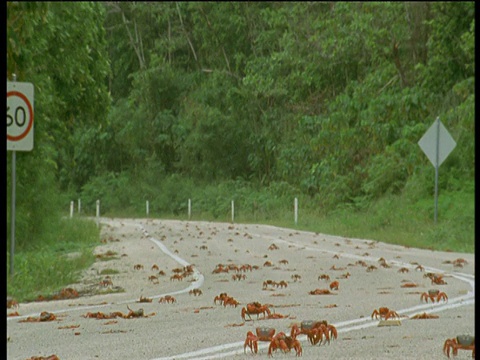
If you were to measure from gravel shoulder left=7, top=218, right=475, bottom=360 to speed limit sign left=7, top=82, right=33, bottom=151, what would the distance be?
2261 millimetres

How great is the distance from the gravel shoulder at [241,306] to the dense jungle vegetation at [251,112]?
355 centimetres

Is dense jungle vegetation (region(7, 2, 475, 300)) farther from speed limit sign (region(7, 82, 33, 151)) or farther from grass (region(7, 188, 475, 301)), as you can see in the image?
speed limit sign (region(7, 82, 33, 151))

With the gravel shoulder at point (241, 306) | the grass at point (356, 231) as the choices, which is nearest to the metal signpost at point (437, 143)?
the grass at point (356, 231)

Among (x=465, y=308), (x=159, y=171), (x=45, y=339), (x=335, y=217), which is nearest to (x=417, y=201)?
(x=335, y=217)

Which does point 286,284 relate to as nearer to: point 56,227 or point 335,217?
point 56,227

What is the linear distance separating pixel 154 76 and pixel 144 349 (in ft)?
211

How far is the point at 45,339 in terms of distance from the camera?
9.01 meters

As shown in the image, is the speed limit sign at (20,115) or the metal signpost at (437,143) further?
the metal signpost at (437,143)

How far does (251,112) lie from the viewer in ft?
216

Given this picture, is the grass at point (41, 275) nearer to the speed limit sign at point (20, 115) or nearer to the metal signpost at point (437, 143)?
the speed limit sign at point (20, 115)

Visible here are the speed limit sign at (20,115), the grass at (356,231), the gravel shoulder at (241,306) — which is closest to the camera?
the gravel shoulder at (241,306)

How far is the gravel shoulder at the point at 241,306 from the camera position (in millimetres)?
7910

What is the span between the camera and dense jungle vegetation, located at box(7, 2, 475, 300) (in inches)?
1041

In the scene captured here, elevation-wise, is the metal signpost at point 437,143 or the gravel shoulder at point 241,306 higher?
the metal signpost at point 437,143
